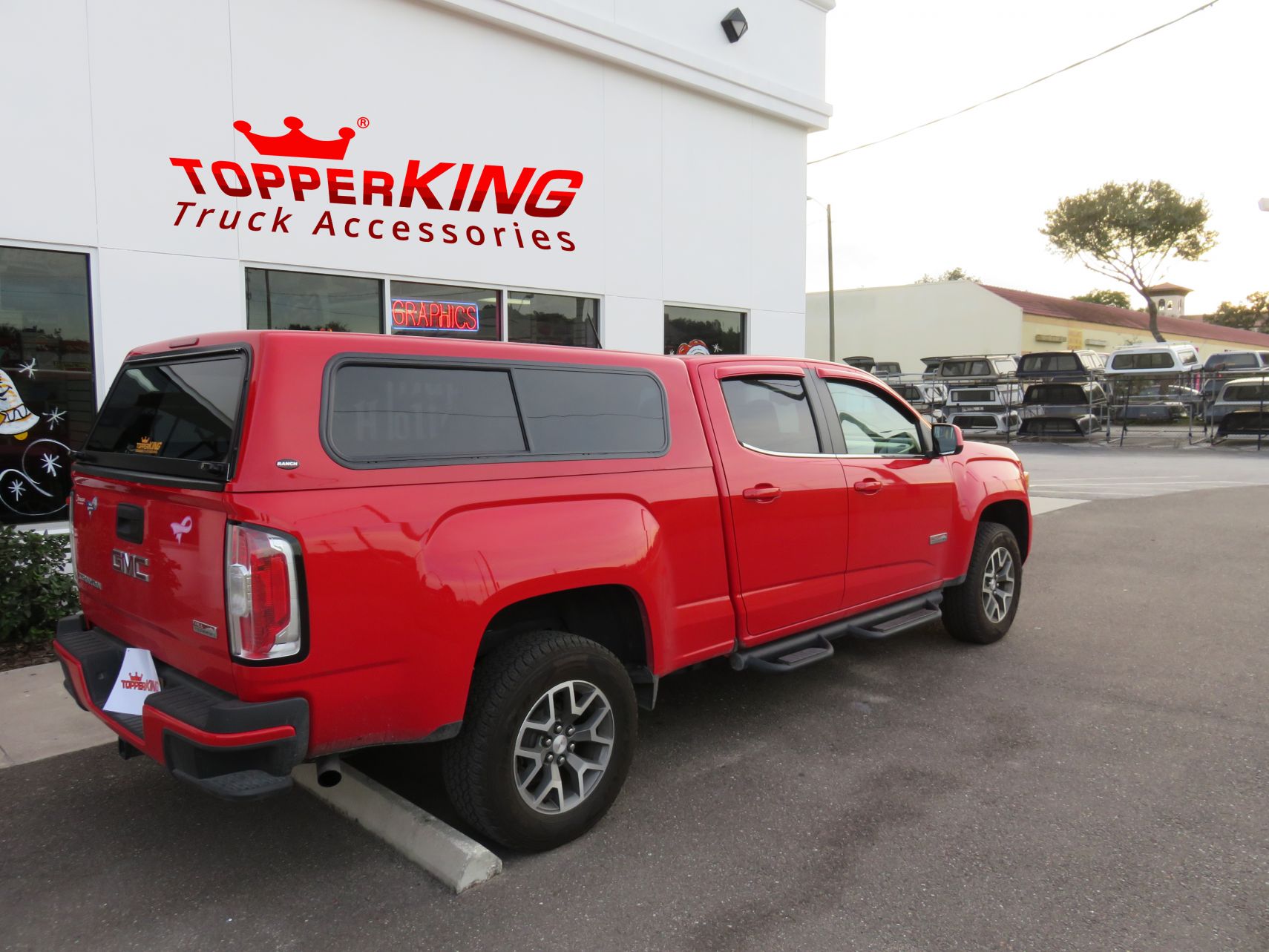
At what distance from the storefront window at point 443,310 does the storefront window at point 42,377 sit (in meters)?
2.56

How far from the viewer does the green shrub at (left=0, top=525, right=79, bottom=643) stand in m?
5.53

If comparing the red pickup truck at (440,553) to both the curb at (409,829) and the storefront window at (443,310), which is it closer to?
the curb at (409,829)

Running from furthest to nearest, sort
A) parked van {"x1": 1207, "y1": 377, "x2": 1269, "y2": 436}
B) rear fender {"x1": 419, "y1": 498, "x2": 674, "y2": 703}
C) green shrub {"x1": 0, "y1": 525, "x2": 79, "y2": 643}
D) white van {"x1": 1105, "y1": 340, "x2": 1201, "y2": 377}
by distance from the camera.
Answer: white van {"x1": 1105, "y1": 340, "x2": 1201, "y2": 377} < parked van {"x1": 1207, "y1": 377, "x2": 1269, "y2": 436} < green shrub {"x1": 0, "y1": 525, "x2": 79, "y2": 643} < rear fender {"x1": 419, "y1": 498, "x2": 674, "y2": 703}

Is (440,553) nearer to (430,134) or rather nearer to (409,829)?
(409,829)

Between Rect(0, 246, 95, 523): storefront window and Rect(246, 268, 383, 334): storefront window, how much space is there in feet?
4.21

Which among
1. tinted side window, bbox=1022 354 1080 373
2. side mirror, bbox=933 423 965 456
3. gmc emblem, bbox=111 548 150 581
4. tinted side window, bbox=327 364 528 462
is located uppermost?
tinted side window, bbox=1022 354 1080 373

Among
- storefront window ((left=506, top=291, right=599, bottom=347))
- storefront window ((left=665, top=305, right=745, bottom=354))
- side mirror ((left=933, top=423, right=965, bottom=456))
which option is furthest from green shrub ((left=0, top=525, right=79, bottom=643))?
storefront window ((left=665, top=305, right=745, bottom=354))

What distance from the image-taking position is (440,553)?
2971 mm

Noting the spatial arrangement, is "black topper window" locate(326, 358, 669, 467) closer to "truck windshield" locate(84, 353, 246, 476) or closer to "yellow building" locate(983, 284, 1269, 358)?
"truck windshield" locate(84, 353, 246, 476)

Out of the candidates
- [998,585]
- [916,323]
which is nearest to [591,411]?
[998,585]

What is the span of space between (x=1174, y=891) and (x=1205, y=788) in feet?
3.21

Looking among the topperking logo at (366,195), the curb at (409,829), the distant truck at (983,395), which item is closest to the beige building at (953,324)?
the distant truck at (983,395)

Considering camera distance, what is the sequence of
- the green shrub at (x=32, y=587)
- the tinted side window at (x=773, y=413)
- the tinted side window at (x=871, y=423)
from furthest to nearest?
the green shrub at (x=32, y=587) → the tinted side window at (x=871, y=423) → the tinted side window at (x=773, y=413)

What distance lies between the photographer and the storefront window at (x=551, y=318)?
367 inches
